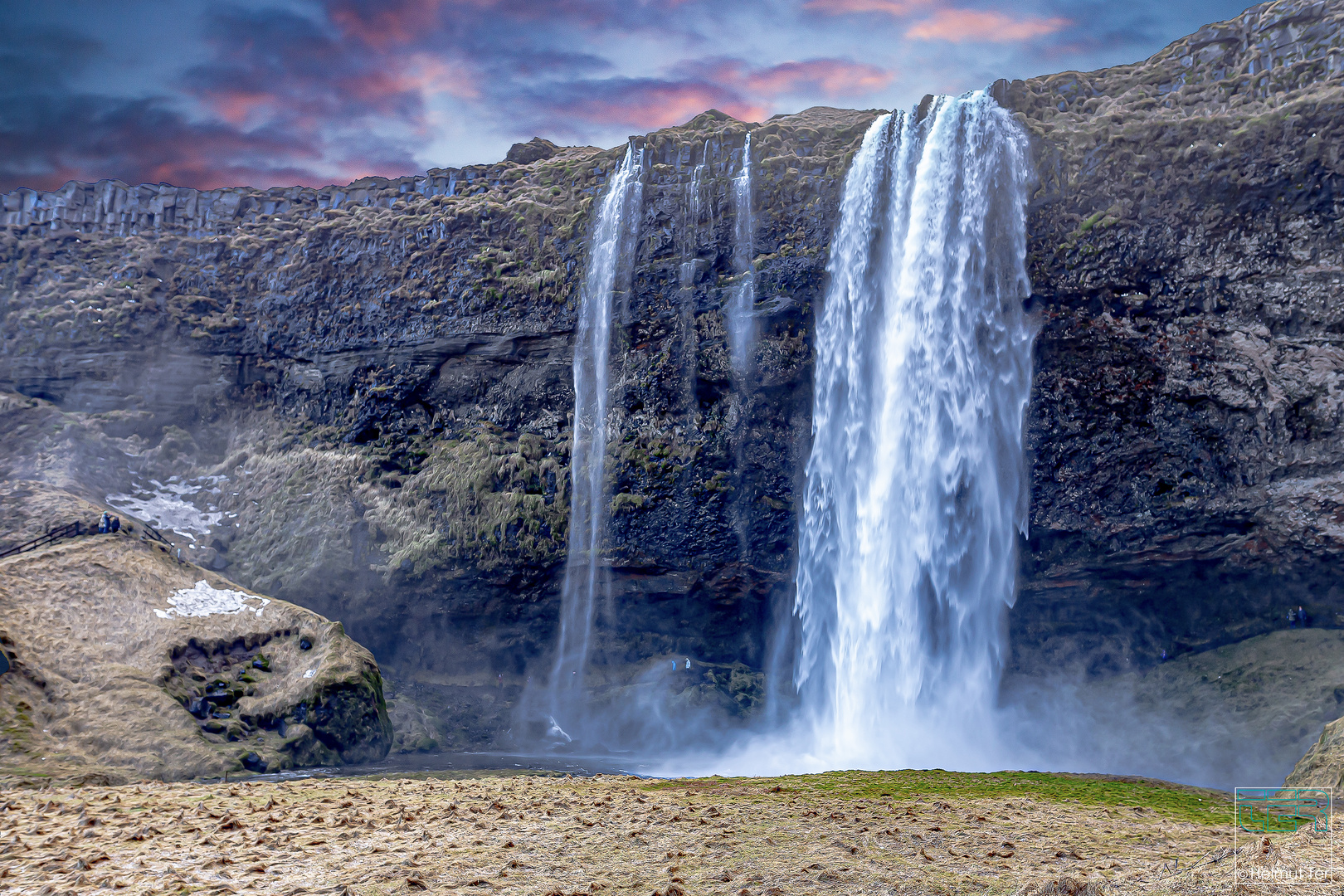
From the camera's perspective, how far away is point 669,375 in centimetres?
3347

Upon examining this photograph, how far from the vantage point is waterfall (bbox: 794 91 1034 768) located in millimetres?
27438

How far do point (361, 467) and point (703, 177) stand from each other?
1901cm

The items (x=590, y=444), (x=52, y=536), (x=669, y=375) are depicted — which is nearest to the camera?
(x=52, y=536)

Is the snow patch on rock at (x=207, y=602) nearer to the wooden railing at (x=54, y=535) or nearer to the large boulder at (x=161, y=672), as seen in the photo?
the large boulder at (x=161, y=672)

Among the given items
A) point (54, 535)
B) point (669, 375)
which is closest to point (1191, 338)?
point (669, 375)

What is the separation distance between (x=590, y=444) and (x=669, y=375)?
438 centimetres

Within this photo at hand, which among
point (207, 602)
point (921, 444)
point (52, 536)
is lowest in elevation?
point (207, 602)

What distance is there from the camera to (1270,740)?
23.9 metres

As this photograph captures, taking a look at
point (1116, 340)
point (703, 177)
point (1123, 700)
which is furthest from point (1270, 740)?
point (703, 177)

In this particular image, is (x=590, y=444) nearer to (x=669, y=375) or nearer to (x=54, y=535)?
(x=669, y=375)

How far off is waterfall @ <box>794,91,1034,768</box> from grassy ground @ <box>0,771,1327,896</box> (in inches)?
506

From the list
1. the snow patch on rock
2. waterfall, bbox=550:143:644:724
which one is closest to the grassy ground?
the snow patch on rock

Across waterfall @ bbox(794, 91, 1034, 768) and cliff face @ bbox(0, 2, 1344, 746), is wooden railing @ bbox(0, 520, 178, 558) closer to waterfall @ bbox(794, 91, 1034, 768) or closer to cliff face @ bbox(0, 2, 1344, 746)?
cliff face @ bbox(0, 2, 1344, 746)

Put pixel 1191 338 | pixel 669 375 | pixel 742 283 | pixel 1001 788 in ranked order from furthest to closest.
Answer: pixel 669 375
pixel 742 283
pixel 1191 338
pixel 1001 788
